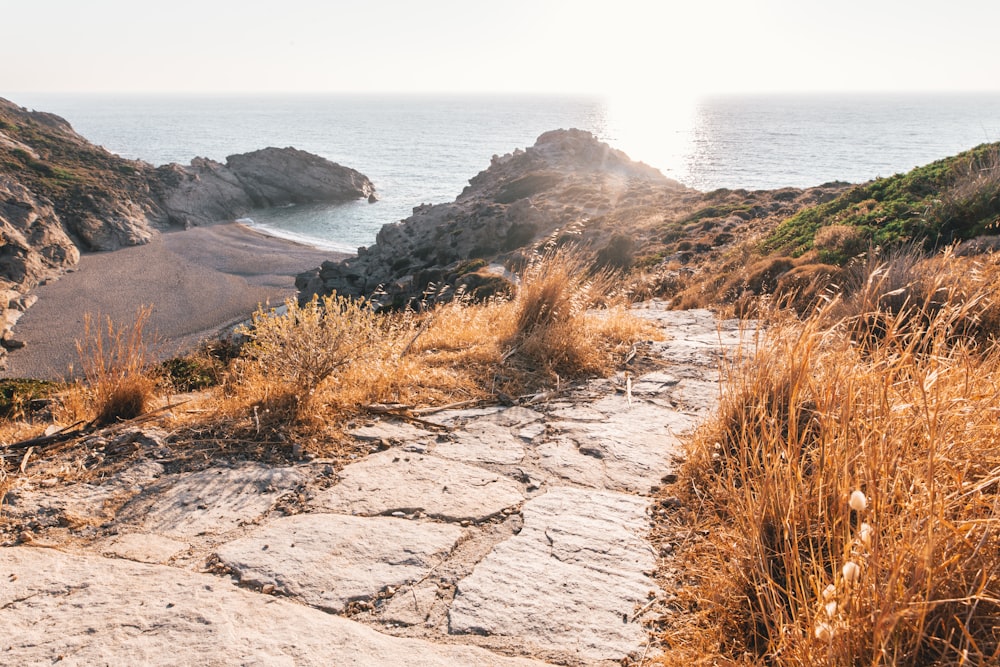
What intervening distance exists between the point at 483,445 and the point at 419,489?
69 cm

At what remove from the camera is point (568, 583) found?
2279 millimetres

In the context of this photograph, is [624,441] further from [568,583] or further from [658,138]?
[658,138]

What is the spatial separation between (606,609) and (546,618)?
9.0 inches

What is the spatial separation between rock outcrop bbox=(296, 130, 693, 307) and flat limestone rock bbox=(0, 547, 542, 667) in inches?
810

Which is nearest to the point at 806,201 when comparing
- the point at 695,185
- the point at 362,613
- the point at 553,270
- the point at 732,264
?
the point at 732,264

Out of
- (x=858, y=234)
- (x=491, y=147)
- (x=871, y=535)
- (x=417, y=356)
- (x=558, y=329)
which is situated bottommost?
(x=417, y=356)

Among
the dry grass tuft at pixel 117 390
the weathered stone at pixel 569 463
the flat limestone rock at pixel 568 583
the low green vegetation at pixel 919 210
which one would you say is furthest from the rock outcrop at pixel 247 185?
the flat limestone rock at pixel 568 583

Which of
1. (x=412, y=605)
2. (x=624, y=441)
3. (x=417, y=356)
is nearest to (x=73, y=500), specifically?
(x=412, y=605)

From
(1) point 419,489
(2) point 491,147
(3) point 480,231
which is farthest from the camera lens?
(2) point 491,147

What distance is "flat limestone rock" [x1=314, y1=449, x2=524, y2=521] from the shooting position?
2.82m

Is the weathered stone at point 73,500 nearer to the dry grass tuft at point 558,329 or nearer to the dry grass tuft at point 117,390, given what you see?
the dry grass tuft at point 117,390

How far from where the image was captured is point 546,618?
81.7 inches

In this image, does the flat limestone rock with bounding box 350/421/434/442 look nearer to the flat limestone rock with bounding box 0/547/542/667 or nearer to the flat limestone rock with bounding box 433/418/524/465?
the flat limestone rock with bounding box 433/418/524/465

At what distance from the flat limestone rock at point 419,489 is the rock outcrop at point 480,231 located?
63.6ft
